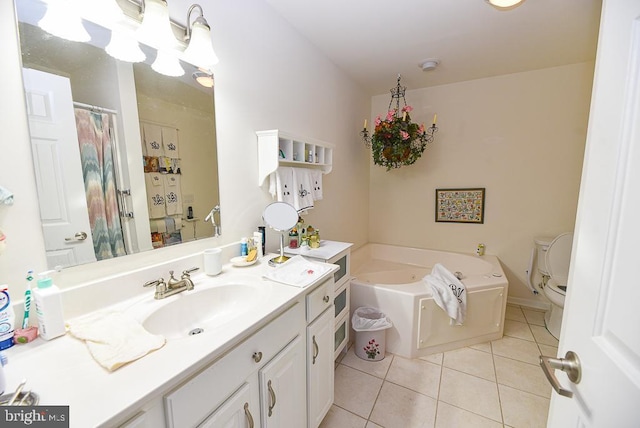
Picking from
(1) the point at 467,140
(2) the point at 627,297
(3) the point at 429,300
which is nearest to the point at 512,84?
(1) the point at 467,140

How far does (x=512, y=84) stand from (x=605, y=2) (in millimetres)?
2663

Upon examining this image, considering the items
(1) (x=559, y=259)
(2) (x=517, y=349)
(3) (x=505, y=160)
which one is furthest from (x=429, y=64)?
(2) (x=517, y=349)

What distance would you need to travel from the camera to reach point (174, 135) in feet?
3.94

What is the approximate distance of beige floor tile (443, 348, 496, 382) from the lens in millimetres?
1879

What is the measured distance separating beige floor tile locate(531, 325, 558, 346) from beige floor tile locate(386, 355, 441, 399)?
1.07m

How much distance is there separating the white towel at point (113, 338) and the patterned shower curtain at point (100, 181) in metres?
0.25

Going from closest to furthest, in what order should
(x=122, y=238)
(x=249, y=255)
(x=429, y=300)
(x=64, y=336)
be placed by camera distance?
1. (x=64, y=336)
2. (x=122, y=238)
3. (x=249, y=255)
4. (x=429, y=300)

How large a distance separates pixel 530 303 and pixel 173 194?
3554 mm

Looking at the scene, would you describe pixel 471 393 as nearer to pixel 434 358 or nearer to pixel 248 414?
pixel 434 358

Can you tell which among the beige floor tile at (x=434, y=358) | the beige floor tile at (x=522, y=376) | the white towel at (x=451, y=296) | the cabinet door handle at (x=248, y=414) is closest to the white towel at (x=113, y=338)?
the cabinet door handle at (x=248, y=414)

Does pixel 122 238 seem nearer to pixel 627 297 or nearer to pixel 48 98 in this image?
pixel 48 98

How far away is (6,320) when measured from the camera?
697mm

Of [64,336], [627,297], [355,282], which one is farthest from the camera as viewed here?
[355,282]

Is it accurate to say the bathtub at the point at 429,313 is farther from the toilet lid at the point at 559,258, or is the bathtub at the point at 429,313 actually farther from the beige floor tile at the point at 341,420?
the beige floor tile at the point at 341,420
